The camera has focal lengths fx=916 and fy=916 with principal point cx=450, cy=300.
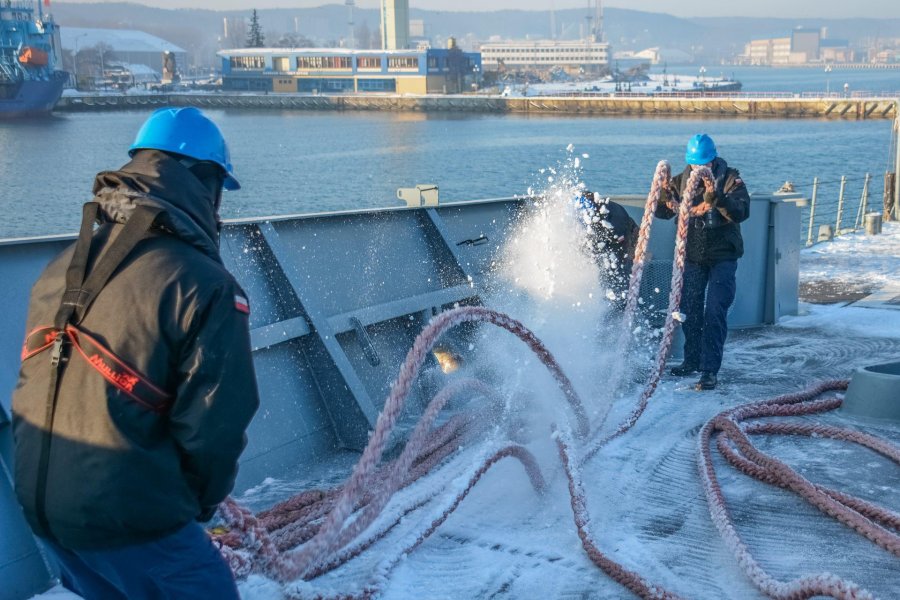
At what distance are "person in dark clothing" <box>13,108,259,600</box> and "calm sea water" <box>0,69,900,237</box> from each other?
27.1m

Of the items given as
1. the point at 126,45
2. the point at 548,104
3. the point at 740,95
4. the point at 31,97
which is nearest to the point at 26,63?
the point at 31,97

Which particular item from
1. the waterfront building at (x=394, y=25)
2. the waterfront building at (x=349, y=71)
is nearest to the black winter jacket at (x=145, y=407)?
the waterfront building at (x=349, y=71)

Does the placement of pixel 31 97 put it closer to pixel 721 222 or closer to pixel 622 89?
pixel 622 89

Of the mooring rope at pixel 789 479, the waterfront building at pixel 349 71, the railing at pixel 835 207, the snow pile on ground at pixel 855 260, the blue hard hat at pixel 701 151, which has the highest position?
the waterfront building at pixel 349 71

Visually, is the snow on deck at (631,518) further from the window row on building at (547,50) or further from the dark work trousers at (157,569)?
the window row on building at (547,50)

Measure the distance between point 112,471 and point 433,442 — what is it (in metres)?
3.12

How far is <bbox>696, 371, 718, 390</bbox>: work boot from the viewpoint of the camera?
646cm

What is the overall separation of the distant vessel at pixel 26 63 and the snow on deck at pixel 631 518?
6809 centimetres

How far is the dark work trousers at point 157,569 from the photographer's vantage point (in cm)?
224

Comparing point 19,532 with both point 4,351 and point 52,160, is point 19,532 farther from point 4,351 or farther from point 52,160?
point 52,160

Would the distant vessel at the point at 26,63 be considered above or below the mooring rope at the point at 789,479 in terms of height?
above

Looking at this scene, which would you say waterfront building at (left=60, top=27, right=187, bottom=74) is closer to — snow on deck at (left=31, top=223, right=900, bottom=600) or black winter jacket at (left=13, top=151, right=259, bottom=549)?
snow on deck at (left=31, top=223, right=900, bottom=600)

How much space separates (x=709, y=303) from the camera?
6.48 metres

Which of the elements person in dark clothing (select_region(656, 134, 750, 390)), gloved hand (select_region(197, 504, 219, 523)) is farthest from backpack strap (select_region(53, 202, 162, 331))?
person in dark clothing (select_region(656, 134, 750, 390))
